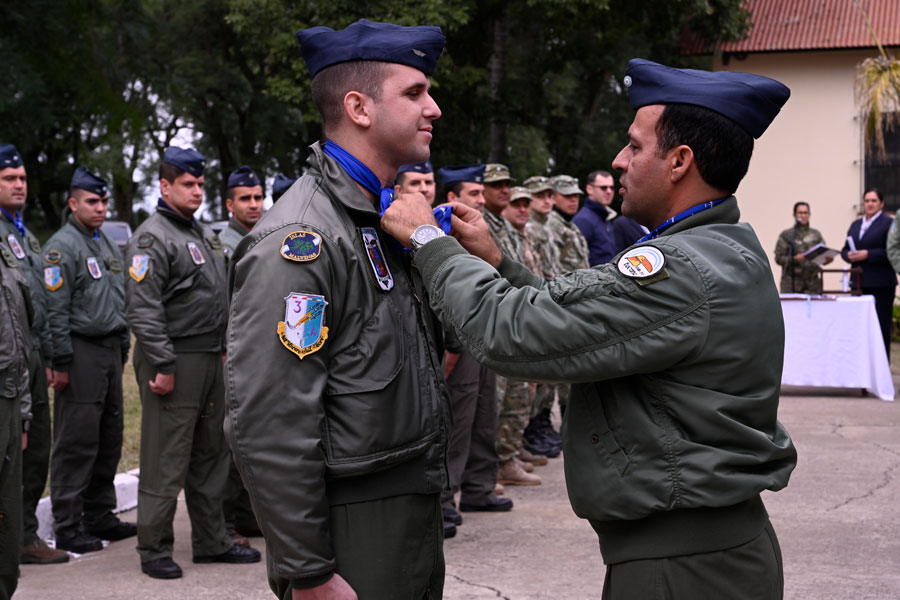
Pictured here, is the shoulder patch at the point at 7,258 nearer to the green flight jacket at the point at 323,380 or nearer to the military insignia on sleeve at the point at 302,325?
the green flight jacket at the point at 323,380

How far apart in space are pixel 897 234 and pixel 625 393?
10.3 m

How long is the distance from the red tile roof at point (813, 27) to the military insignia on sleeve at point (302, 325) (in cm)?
2163

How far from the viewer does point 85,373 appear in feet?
21.0

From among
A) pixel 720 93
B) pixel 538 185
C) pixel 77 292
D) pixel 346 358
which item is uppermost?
pixel 720 93

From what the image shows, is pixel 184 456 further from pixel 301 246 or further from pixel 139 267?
pixel 301 246

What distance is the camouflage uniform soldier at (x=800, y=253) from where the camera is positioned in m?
14.6

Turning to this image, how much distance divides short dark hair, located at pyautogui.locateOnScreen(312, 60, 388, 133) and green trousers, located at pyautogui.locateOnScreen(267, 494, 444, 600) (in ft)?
3.36

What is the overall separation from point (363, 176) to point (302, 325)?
0.52m

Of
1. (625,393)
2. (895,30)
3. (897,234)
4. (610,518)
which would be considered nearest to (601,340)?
(625,393)

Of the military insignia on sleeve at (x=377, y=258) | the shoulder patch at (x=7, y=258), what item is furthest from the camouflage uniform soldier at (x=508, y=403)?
the military insignia on sleeve at (x=377, y=258)

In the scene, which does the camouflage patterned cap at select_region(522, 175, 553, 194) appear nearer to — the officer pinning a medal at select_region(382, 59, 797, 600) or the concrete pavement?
the concrete pavement

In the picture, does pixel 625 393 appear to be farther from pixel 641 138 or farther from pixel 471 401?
pixel 471 401

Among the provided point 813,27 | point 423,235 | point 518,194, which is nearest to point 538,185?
point 518,194

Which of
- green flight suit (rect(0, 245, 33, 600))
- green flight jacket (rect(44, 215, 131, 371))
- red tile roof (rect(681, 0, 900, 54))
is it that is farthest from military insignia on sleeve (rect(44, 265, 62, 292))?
red tile roof (rect(681, 0, 900, 54))
